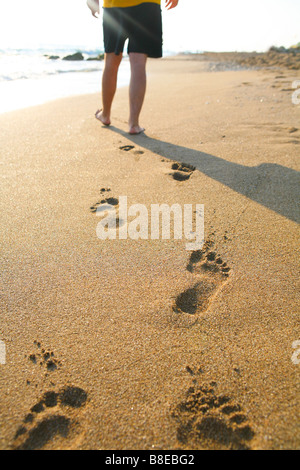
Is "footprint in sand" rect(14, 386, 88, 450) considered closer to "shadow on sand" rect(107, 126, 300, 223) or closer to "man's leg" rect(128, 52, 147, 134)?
"shadow on sand" rect(107, 126, 300, 223)

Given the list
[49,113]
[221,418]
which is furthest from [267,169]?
[49,113]

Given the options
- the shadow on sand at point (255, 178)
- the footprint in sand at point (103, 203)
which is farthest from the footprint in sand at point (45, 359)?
the shadow on sand at point (255, 178)

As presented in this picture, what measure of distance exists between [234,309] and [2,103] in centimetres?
365

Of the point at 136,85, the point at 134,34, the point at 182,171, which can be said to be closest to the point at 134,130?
the point at 136,85

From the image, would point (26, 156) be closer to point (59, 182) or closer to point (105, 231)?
point (59, 182)

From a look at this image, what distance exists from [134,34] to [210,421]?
8.05 feet

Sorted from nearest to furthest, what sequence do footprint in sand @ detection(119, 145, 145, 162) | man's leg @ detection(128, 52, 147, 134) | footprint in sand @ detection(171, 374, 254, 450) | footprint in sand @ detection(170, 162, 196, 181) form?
footprint in sand @ detection(171, 374, 254, 450)
footprint in sand @ detection(170, 162, 196, 181)
footprint in sand @ detection(119, 145, 145, 162)
man's leg @ detection(128, 52, 147, 134)

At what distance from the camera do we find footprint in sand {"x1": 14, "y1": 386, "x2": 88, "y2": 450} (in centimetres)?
76

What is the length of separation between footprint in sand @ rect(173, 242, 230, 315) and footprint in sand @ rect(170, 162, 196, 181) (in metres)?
0.64

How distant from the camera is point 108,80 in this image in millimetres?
2625

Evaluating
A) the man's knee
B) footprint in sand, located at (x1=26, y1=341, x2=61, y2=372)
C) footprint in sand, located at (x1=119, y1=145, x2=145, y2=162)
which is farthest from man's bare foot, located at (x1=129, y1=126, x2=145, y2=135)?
footprint in sand, located at (x1=26, y1=341, x2=61, y2=372)

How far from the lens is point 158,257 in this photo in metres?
1.30

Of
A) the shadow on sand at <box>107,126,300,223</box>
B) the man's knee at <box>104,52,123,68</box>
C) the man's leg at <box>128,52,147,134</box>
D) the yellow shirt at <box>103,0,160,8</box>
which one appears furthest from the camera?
the man's knee at <box>104,52,123,68</box>

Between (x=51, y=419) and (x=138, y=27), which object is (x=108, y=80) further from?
(x=51, y=419)
